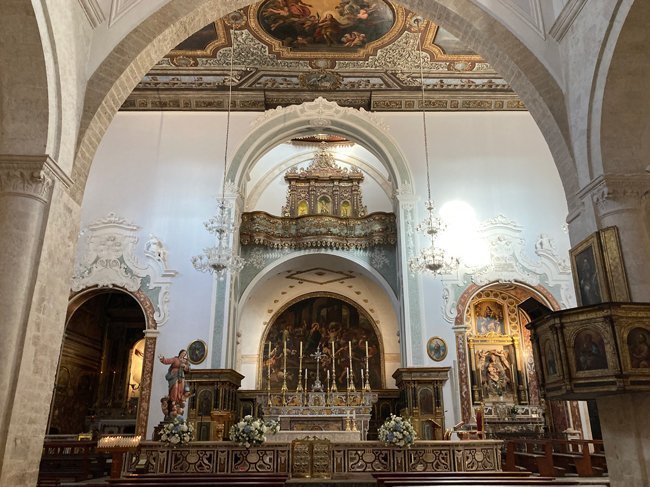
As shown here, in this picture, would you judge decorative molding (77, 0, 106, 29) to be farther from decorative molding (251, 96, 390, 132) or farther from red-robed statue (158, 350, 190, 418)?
decorative molding (251, 96, 390, 132)

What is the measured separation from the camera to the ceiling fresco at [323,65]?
14227 millimetres

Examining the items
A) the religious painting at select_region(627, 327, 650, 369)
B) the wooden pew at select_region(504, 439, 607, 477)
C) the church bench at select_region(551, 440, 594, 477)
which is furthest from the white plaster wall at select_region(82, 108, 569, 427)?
the religious painting at select_region(627, 327, 650, 369)

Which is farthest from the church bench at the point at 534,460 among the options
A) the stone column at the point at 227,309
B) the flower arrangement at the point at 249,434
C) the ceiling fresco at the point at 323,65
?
the ceiling fresco at the point at 323,65

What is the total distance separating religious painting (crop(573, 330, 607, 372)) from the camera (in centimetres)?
514

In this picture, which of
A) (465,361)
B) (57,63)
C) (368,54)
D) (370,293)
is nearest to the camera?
(57,63)

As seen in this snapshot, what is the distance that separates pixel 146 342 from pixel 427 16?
10899mm

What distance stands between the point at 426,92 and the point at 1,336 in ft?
46.0

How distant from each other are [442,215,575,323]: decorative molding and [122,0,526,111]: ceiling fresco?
441 centimetres

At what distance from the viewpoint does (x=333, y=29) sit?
1461cm

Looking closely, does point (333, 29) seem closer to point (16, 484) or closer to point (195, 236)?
point (195, 236)

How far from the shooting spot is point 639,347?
16.7 ft

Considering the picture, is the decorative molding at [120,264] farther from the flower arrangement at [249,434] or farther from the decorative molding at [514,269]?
the decorative molding at [514,269]

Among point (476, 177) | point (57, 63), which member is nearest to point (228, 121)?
point (476, 177)

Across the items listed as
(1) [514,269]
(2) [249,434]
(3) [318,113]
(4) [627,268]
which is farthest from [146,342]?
(4) [627,268]
